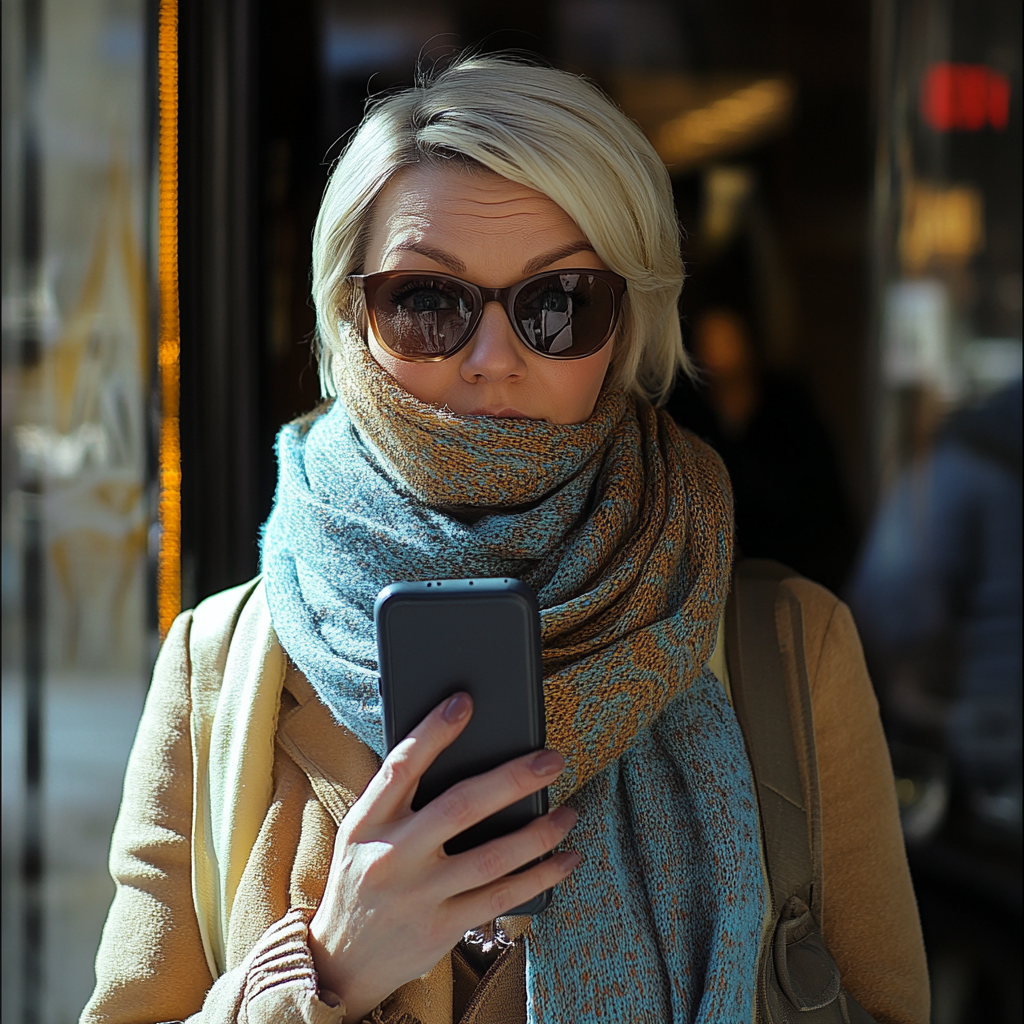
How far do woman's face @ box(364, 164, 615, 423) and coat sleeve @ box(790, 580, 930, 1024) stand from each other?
0.50 meters

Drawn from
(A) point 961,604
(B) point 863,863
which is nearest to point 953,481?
(A) point 961,604

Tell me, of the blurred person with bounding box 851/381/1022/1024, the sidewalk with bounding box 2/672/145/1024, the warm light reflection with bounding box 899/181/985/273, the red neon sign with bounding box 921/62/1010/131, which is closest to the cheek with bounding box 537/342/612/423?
the sidewalk with bounding box 2/672/145/1024

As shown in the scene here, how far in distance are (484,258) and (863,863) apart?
887mm

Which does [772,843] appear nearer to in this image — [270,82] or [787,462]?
[270,82]

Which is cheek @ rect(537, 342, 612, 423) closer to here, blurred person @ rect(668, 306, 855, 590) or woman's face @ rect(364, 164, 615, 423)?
woman's face @ rect(364, 164, 615, 423)

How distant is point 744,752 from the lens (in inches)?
53.7

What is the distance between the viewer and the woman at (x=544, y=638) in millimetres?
1280

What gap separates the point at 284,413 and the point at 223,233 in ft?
2.67

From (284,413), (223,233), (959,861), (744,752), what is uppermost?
(223,233)

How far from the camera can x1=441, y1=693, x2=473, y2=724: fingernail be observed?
1.04 meters

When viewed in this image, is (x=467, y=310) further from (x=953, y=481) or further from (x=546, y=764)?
(x=953, y=481)

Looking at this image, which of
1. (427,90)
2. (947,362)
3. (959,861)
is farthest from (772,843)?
(947,362)

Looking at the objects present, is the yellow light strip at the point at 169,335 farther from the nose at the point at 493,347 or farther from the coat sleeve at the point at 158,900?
the nose at the point at 493,347

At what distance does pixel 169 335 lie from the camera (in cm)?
230
